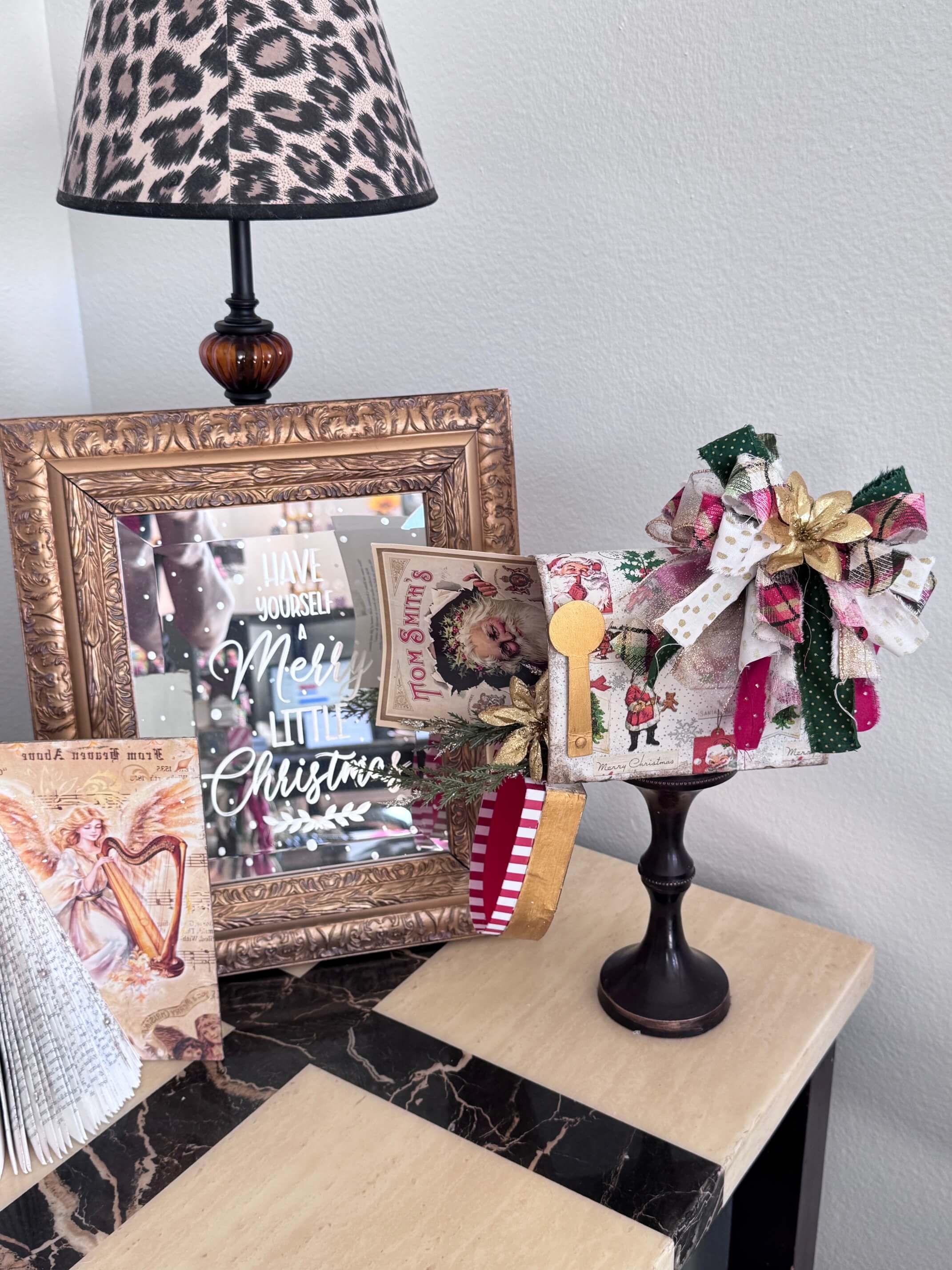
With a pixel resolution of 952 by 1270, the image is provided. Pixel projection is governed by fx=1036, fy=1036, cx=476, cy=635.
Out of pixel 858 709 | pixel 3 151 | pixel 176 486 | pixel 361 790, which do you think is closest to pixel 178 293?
pixel 3 151

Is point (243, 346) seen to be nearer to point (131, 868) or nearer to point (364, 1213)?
point (131, 868)

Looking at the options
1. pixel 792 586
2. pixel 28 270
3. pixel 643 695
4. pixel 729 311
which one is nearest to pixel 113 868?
pixel 643 695

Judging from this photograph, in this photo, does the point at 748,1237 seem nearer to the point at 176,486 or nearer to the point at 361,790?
the point at 361,790

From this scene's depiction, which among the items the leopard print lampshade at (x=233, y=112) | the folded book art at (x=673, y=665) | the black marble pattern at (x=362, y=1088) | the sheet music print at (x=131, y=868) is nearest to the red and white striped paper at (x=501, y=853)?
the folded book art at (x=673, y=665)

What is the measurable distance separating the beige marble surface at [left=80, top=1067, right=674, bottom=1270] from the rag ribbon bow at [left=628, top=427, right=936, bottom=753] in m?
0.34

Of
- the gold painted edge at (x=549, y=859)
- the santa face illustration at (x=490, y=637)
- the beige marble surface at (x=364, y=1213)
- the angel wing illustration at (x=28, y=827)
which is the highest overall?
the santa face illustration at (x=490, y=637)

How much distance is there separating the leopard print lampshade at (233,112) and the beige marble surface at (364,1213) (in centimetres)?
63

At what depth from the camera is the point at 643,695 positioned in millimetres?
734

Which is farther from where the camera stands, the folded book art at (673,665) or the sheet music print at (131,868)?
the sheet music print at (131,868)

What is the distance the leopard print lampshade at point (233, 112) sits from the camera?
0.66 meters

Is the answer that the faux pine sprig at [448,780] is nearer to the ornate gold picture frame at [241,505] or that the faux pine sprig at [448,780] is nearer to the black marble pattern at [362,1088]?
the ornate gold picture frame at [241,505]

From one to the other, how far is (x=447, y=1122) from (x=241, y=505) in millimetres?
491

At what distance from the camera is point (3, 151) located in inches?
46.0

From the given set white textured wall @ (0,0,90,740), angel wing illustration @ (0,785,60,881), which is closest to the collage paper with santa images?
angel wing illustration @ (0,785,60,881)
